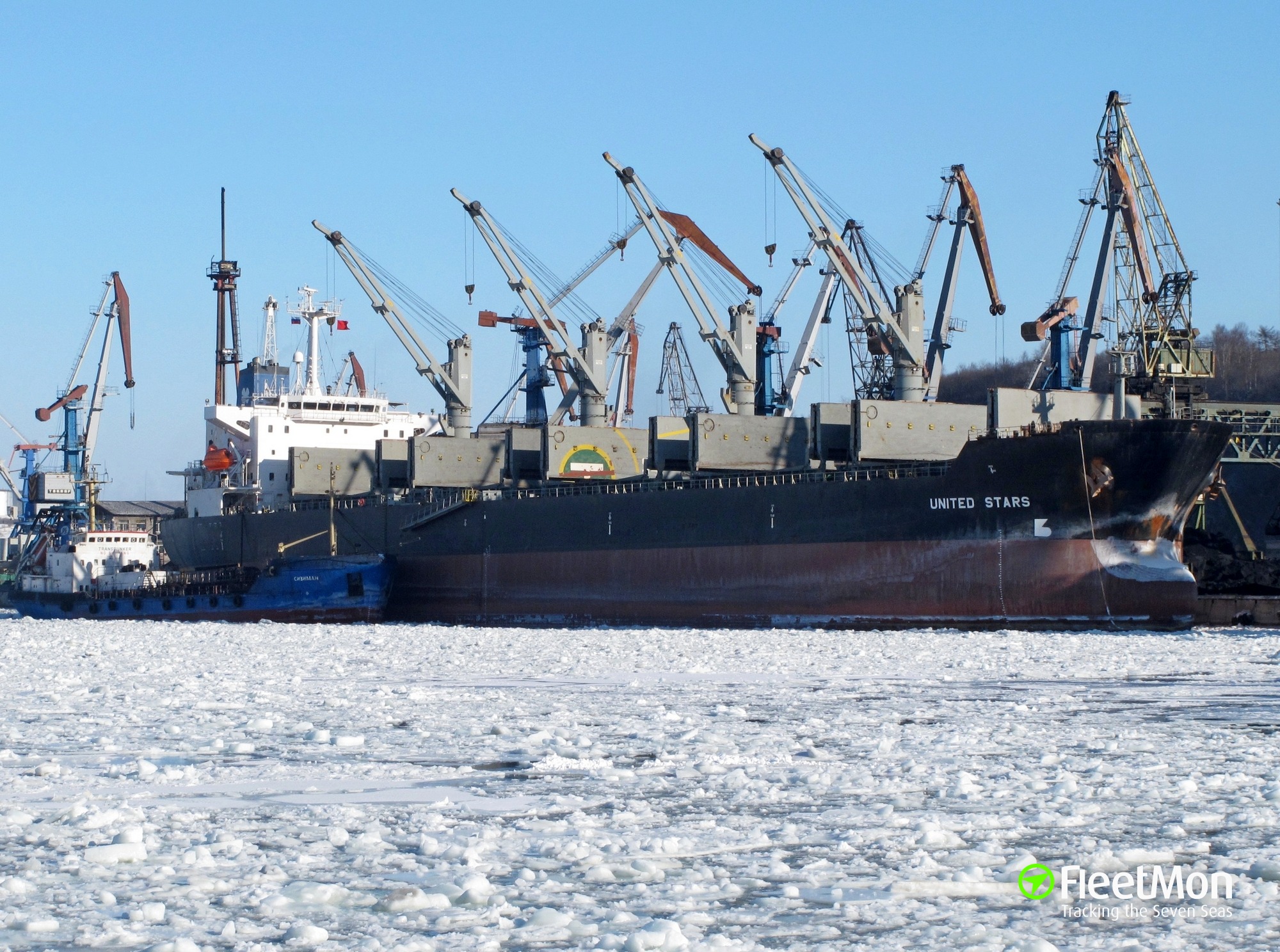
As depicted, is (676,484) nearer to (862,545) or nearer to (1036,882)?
(862,545)

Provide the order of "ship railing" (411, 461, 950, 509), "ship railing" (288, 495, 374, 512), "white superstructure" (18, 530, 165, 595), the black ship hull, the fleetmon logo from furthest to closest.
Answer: "white superstructure" (18, 530, 165, 595)
"ship railing" (288, 495, 374, 512)
"ship railing" (411, 461, 950, 509)
the black ship hull
the fleetmon logo

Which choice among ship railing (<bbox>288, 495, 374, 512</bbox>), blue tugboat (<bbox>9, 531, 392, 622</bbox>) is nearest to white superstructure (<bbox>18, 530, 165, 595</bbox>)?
blue tugboat (<bbox>9, 531, 392, 622</bbox>)

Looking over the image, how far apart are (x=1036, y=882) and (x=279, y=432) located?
1339 inches

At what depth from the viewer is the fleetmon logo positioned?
18.3ft

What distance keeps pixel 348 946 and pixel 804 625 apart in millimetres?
19367

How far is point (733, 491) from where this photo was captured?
25.4 meters

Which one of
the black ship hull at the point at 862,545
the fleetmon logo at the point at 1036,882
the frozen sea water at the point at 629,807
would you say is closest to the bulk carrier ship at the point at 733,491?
the black ship hull at the point at 862,545

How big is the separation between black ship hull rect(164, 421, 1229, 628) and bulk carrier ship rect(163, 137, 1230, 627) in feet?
0.14

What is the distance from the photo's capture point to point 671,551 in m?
26.1

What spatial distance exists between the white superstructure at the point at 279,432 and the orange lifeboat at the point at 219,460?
2 centimetres

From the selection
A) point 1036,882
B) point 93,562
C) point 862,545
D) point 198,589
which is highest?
point 862,545

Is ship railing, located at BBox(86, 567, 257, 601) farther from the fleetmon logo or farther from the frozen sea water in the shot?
the fleetmon logo

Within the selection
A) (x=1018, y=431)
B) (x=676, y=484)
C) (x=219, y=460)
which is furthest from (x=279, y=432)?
(x=1018, y=431)

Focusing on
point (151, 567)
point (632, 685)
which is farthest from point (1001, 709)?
point (151, 567)
